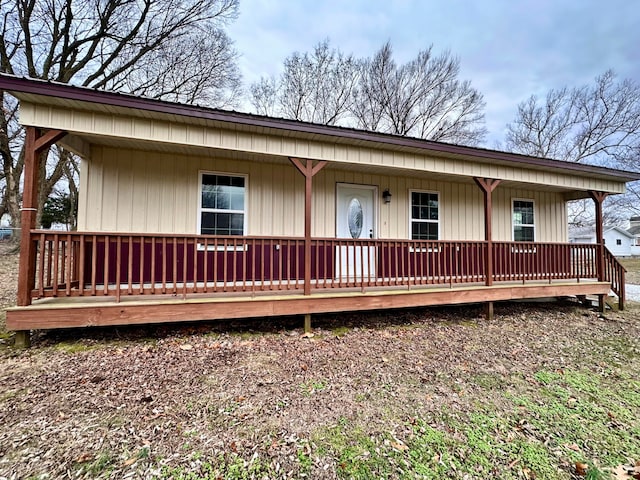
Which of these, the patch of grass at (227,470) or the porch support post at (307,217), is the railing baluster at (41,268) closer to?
the patch of grass at (227,470)

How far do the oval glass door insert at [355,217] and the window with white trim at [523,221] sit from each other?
4.32 m

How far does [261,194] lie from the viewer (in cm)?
586

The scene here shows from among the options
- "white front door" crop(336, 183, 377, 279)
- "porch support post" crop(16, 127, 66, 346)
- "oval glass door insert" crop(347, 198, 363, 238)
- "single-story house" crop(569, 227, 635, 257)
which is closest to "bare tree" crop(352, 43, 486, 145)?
"white front door" crop(336, 183, 377, 279)

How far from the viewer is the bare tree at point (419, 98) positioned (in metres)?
18.1

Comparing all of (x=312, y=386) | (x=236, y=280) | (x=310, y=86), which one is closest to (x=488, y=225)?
(x=312, y=386)

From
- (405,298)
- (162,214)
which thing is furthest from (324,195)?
(162,214)

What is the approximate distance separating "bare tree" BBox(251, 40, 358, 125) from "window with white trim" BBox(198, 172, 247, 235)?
44.0 ft

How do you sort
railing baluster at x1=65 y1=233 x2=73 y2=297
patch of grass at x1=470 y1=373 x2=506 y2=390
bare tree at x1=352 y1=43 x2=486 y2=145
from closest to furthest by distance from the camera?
patch of grass at x1=470 y1=373 x2=506 y2=390 < railing baluster at x1=65 y1=233 x2=73 y2=297 < bare tree at x1=352 y1=43 x2=486 y2=145

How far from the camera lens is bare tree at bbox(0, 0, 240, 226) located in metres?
12.1

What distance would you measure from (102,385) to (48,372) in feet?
2.35

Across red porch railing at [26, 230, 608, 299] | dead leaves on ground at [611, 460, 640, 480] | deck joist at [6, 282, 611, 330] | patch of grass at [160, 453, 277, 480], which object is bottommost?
dead leaves on ground at [611, 460, 640, 480]

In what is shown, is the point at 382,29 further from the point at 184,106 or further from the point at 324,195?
the point at 184,106

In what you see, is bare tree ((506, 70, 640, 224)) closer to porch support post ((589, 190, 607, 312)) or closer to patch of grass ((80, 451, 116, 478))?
porch support post ((589, 190, 607, 312))

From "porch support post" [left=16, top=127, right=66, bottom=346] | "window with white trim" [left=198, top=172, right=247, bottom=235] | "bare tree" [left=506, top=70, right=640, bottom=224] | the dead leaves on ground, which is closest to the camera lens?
the dead leaves on ground
